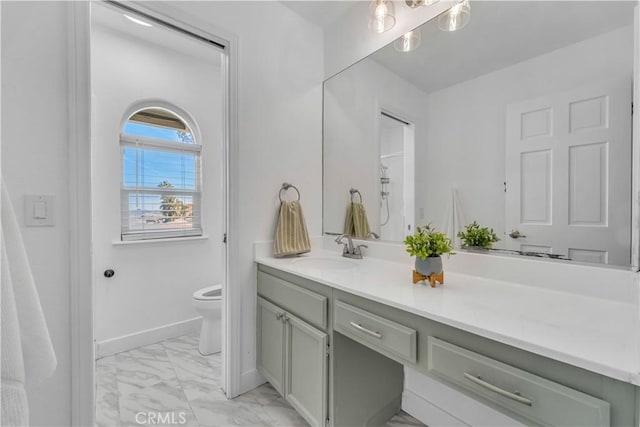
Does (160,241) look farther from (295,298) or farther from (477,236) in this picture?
(477,236)

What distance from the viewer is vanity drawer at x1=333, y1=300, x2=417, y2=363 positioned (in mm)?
938

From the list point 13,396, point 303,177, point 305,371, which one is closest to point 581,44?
point 303,177

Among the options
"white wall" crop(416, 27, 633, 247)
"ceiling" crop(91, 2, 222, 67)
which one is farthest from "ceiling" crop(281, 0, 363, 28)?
"white wall" crop(416, 27, 633, 247)

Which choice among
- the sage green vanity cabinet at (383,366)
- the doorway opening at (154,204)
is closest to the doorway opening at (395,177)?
the sage green vanity cabinet at (383,366)

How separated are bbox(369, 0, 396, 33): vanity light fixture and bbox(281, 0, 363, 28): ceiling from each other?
0.33 meters

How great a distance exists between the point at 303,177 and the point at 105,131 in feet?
5.11

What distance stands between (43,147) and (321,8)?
179 centimetres

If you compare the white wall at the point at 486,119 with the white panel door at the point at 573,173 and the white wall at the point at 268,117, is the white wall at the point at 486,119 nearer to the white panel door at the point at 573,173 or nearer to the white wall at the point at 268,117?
the white panel door at the point at 573,173

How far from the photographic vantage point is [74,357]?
1.17 meters

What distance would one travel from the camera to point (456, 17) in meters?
1.40

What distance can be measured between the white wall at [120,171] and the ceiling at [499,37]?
1.37 m

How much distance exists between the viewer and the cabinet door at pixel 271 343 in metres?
1.54

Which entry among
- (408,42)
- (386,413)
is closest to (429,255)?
(386,413)

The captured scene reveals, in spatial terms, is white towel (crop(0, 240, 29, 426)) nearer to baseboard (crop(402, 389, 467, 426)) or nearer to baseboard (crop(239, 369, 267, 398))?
baseboard (crop(239, 369, 267, 398))
